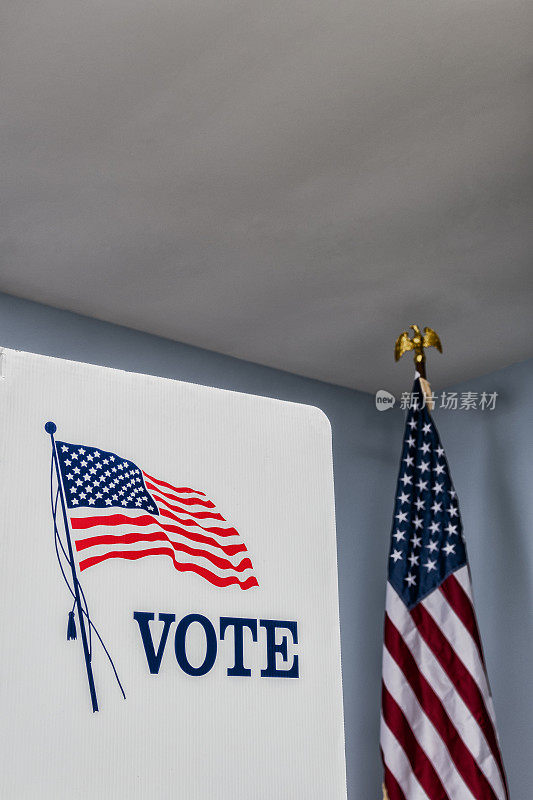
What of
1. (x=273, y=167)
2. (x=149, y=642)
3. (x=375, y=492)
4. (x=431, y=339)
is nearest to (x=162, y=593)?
(x=149, y=642)

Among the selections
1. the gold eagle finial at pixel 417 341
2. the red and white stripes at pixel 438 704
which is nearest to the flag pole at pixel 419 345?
the gold eagle finial at pixel 417 341

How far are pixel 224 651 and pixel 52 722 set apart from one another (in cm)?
9

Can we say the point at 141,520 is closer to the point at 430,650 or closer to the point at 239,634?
the point at 239,634

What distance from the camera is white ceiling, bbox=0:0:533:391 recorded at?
4.34 ft

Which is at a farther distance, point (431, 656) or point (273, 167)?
point (431, 656)

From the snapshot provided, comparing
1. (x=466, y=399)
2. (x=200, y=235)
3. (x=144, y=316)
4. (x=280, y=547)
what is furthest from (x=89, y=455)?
(x=466, y=399)

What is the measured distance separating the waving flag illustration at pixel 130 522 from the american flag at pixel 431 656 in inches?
76.6

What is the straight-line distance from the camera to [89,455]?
40 cm

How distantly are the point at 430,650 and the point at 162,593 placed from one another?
2011 mm

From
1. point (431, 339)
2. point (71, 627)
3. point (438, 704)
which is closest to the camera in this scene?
point (71, 627)

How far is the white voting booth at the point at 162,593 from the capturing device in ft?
1.18

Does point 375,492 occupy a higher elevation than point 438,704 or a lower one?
higher

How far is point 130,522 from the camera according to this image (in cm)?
41

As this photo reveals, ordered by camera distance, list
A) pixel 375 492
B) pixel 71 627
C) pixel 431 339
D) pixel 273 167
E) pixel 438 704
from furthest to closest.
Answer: pixel 375 492 < pixel 431 339 < pixel 438 704 < pixel 273 167 < pixel 71 627
